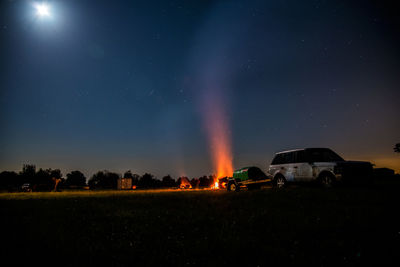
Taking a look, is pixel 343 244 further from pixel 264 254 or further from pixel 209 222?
pixel 209 222

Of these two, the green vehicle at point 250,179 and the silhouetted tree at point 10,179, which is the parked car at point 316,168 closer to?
the green vehicle at point 250,179

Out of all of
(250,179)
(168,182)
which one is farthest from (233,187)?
(168,182)

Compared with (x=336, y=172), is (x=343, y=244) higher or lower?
lower

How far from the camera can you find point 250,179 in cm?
1983

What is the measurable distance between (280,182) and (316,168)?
9.05ft

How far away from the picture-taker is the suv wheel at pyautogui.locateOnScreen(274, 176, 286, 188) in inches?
596

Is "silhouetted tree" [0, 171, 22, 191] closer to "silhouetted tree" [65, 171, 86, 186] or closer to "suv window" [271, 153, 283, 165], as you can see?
"silhouetted tree" [65, 171, 86, 186]

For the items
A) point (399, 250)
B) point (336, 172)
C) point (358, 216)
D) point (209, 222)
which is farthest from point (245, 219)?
point (336, 172)

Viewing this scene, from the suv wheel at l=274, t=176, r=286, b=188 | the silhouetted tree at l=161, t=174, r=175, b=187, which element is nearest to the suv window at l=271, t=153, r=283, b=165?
the suv wheel at l=274, t=176, r=286, b=188

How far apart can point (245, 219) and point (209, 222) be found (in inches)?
41.9

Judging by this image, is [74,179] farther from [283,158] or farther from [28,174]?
[283,158]

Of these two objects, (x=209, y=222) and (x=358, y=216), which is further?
(x=209, y=222)

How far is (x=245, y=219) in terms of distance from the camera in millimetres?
6898

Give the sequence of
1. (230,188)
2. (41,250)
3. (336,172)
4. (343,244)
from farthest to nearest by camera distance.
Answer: (230,188) < (336,172) < (41,250) < (343,244)
